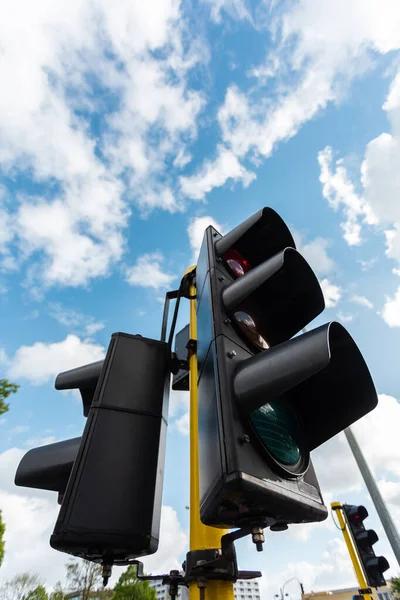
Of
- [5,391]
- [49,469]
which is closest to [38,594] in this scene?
[5,391]

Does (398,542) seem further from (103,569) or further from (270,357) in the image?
(270,357)

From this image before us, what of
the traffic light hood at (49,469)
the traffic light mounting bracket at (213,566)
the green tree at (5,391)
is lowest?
the traffic light mounting bracket at (213,566)

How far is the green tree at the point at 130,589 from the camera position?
918 inches

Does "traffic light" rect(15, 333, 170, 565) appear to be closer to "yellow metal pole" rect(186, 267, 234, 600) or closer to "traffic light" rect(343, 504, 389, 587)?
"yellow metal pole" rect(186, 267, 234, 600)

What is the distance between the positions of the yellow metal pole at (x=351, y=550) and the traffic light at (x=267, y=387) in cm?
494

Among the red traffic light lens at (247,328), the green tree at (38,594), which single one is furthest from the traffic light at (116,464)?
the green tree at (38,594)

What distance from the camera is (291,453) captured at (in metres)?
1.47

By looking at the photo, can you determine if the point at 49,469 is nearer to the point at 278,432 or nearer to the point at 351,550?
the point at 278,432

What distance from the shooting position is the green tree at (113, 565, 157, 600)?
2333 centimetres

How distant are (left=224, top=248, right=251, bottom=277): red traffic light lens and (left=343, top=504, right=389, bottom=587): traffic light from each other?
5131mm

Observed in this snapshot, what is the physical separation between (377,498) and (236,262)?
6209 mm

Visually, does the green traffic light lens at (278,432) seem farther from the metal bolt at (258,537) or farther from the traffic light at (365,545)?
the traffic light at (365,545)

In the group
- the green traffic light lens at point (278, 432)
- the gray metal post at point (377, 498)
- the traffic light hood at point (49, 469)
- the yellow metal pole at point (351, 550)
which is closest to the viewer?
the green traffic light lens at point (278, 432)

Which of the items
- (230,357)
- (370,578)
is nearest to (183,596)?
(230,357)
